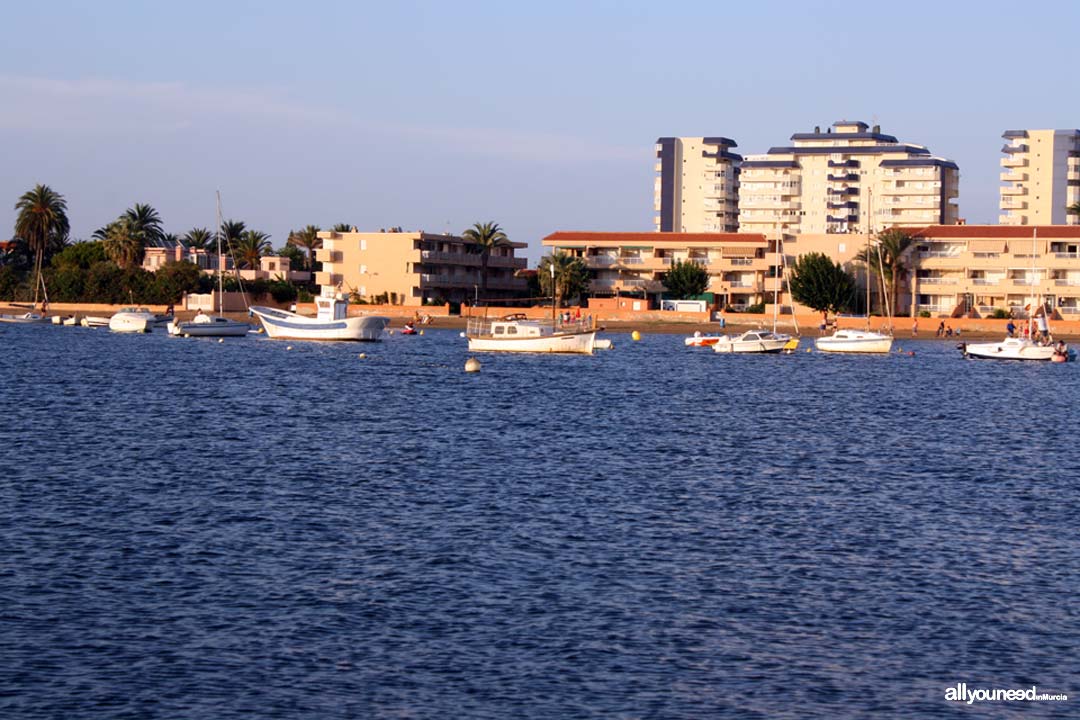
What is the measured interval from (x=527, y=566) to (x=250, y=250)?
548ft

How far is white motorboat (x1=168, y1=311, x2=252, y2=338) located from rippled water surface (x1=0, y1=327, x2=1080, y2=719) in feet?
246

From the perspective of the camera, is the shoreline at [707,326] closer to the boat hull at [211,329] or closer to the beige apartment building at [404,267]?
the beige apartment building at [404,267]

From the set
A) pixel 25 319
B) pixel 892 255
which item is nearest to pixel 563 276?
pixel 892 255

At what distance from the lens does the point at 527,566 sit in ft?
85.9

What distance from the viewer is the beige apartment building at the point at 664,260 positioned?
168875 millimetres

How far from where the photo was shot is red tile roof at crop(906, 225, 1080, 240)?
155m

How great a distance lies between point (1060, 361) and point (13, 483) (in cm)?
9110

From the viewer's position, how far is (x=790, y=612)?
A: 23.2m

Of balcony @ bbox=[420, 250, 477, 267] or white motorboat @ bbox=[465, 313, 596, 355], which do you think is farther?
balcony @ bbox=[420, 250, 477, 267]

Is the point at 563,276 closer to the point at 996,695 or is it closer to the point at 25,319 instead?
the point at 25,319

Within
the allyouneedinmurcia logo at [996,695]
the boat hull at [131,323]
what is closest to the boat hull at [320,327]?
the boat hull at [131,323]

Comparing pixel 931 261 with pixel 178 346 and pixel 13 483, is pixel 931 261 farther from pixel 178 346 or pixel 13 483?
pixel 13 483

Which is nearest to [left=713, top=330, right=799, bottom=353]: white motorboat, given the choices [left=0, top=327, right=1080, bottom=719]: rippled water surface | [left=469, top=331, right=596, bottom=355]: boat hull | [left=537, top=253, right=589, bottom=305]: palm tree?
[left=469, top=331, right=596, bottom=355]: boat hull

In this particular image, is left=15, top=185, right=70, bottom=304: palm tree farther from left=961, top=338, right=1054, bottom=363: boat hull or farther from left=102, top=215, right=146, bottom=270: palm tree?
left=961, top=338, right=1054, bottom=363: boat hull
